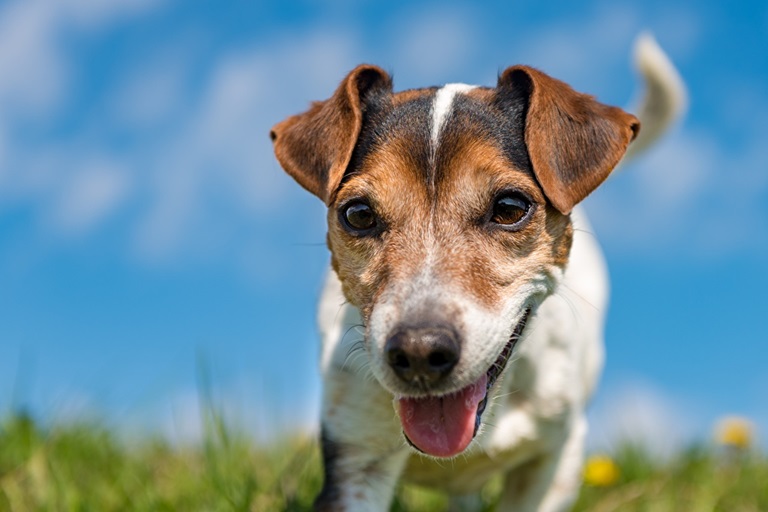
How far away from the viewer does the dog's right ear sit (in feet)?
13.7

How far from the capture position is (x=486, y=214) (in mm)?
3906

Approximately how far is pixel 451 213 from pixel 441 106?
51cm

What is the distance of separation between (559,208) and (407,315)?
2.72 feet

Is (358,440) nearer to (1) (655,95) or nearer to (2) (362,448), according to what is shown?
(2) (362,448)

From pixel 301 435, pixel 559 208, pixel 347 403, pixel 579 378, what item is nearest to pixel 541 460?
pixel 579 378

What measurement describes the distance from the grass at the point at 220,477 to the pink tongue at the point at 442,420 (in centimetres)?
135

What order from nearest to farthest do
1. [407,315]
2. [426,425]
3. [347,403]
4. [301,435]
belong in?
[407,315]
[426,425]
[347,403]
[301,435]

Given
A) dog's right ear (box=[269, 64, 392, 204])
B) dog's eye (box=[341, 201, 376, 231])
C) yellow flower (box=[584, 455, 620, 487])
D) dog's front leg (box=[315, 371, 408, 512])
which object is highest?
dog's right ear (box=[269, 64, 392, 204])

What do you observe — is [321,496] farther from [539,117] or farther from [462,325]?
[539,117]

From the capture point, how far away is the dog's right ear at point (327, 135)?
417cm

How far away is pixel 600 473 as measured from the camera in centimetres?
608

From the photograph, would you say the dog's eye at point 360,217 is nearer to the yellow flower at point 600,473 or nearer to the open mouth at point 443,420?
the open mouth at point 443,420

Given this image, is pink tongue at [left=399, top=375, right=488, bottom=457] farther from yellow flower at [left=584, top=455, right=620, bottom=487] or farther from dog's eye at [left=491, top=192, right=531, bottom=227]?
yellow flower at [left=584, top=455, right=620, bottom=487]

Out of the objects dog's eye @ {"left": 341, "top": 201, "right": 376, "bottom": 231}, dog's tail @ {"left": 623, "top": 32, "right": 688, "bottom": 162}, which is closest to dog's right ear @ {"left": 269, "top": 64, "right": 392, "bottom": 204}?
dog's eye @ {"left": 341, "top": 201, "right": 376, "bottom": 231}
